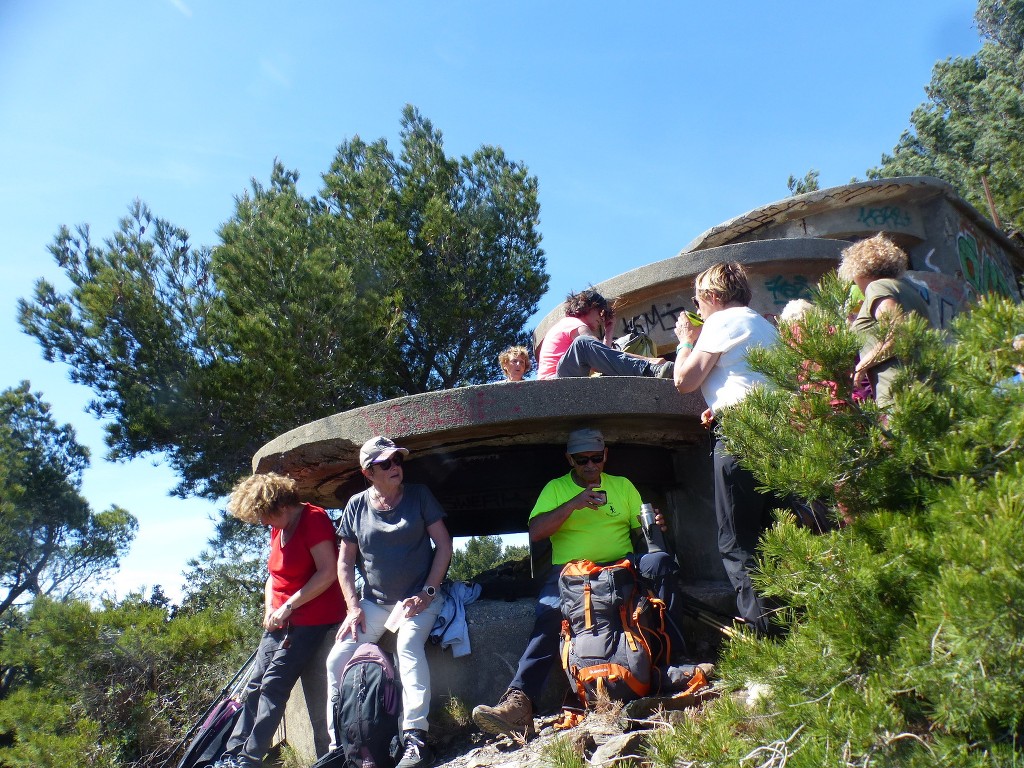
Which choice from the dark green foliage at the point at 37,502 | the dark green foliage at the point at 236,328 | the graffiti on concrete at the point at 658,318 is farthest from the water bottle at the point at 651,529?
the dark green foliage at the point at 37,502

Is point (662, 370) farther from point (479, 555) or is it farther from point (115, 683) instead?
point (479, 555)

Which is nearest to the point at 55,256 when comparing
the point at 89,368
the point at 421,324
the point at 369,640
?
the point at 89,368

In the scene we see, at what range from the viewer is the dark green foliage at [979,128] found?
50.2 feet

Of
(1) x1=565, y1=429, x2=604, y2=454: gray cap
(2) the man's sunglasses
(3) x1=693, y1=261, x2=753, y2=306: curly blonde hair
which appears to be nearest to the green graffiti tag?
(3) x1=693, y1=261, x2=753, y2=306: curly blonde hair

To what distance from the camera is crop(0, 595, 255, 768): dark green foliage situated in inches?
227

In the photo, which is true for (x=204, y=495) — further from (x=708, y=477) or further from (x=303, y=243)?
(x=708, y=477)

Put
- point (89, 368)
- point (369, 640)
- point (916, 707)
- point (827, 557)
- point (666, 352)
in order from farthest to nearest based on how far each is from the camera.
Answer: point (89, 368) → point (666, 352) → point (369, 640) → point (827, 557) → point (916, 707)

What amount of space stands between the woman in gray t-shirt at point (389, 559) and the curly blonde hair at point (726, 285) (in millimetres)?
1618

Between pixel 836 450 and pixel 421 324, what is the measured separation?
12.2 metres

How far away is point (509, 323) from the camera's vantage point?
14844 millimetres

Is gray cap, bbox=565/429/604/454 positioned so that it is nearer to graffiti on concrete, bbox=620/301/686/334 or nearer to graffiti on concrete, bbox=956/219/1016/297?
graffiti on concrete, bbox=620/301/686/334

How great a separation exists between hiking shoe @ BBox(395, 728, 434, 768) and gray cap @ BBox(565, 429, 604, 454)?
1.46 meters

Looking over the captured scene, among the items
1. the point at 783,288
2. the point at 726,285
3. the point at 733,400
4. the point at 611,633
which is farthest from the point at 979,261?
the point at 611,633

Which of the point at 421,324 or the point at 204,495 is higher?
the point at 421,324
